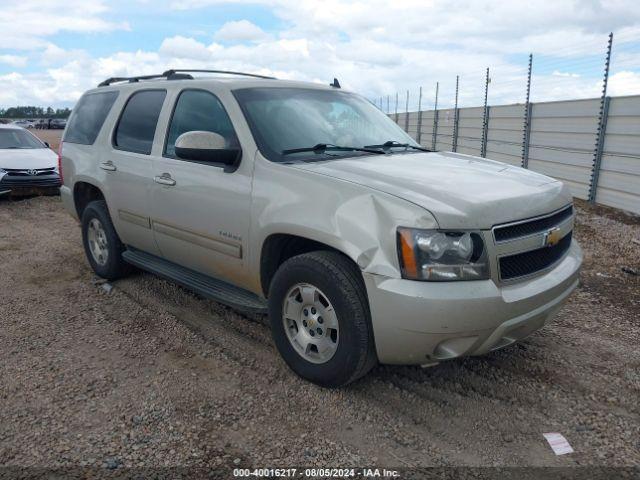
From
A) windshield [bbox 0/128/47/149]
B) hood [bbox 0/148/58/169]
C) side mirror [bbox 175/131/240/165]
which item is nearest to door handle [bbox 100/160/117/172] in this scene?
side mirror [bbox 175/131/240/165]

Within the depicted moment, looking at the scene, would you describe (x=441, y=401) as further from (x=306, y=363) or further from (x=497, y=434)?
(x=306, y=363)

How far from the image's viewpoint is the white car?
403 inches

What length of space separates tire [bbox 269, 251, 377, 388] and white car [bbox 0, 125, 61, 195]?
836 centimetres

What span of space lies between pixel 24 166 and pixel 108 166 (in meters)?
6.70

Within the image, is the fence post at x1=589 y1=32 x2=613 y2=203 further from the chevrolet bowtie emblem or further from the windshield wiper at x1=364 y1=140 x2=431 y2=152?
the chevrolet bowtie emblem

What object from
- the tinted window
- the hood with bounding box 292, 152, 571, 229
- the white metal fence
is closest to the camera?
the hood with bounding box 292, 152, 571, 229

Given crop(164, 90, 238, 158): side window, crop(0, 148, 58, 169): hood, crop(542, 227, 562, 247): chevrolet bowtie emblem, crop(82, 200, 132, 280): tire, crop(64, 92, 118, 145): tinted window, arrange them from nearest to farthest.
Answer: crop(542, 227, 562, 247): chevrolet bowtie emblem, crop(164, 90, 238, 158): side window, crop(82, 200, 132, 280): tire, crop(64, 92, 118, 145): tinted window, crop(0, 148, 58, 169): hood

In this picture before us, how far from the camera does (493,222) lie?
2.88 m

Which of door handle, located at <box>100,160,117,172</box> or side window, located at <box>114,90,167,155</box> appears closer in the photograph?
side window, located at <box>114,90,167,155</box>

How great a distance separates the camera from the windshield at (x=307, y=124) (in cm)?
367

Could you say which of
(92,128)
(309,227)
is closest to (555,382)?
(309,227)

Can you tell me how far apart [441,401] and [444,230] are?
1.13m

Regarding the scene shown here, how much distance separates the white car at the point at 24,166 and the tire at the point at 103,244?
531 centimetres

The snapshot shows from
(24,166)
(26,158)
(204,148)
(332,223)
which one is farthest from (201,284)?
(26,158)
